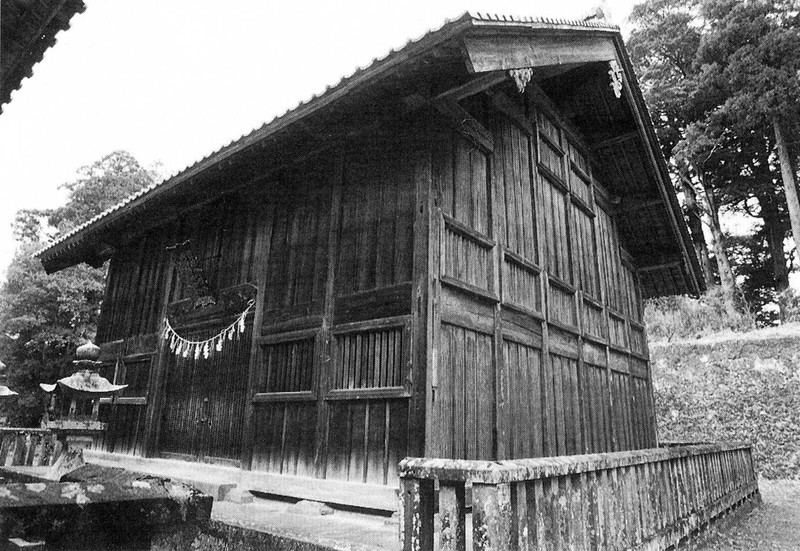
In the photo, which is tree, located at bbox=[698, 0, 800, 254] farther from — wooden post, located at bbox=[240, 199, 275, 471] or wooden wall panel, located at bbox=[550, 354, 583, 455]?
wooden post, located at bbox=[240, 199, 275, 471]

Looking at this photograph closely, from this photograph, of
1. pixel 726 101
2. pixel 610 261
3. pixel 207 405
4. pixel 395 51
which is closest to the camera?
pixel 395 51

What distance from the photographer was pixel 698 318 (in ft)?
72.4

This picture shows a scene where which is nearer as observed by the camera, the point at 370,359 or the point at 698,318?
the point at 370,359

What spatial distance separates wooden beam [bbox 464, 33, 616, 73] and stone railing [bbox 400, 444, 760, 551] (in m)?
3.95

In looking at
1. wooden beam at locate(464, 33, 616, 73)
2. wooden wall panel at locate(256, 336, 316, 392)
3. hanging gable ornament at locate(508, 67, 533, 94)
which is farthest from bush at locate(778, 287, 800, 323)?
wooden wall panel at locate(256, 336, 316, 392)

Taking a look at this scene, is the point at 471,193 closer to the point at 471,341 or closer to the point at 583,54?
the point at 471,341

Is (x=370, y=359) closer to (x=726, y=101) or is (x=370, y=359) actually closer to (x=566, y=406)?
(x=566, y=406)

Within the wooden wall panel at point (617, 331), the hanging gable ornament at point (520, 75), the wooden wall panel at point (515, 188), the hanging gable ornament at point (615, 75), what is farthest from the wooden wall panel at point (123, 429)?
the hanging gable ornament at point (615, 75)

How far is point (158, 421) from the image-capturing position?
9.72 m

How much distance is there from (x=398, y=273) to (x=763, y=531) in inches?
290

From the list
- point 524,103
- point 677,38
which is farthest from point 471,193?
point 677,38

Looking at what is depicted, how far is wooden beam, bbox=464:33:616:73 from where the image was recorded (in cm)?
552

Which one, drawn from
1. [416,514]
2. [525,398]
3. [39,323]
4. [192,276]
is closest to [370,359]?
[525,398]

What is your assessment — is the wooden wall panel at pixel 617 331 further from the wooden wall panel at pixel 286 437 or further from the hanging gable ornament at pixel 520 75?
the wooden wall panel at pixel 286 437
